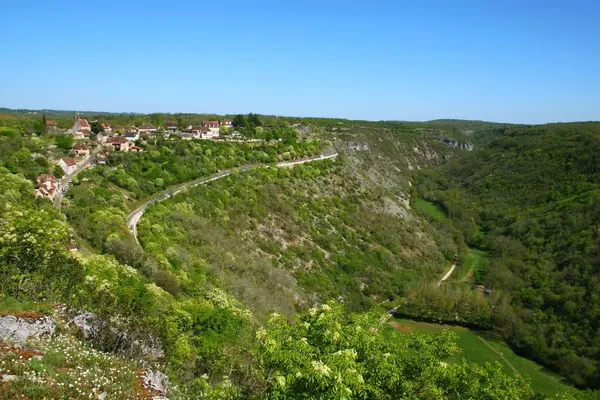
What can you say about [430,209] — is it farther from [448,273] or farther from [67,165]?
[67,165]

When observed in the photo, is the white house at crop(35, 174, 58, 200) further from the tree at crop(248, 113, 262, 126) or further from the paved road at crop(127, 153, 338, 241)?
the tree at crop(248, 113, 262, 126)

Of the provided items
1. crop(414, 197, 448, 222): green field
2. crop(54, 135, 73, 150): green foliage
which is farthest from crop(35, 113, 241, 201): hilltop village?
crop(414, 197, 448, 222): green field

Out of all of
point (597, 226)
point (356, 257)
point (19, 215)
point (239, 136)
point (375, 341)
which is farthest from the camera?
point (239, 136)

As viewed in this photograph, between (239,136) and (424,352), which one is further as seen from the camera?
(239,136)

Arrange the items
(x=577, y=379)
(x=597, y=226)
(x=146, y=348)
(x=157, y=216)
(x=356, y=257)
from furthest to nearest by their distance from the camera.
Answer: (x=597, y=226) < (x=356, y=257) < (x=577, y=379) < (x=157, y=216) < (x=146, y=348)

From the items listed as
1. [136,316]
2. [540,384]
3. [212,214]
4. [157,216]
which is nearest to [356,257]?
[212,214]

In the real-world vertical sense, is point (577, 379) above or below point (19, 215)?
below

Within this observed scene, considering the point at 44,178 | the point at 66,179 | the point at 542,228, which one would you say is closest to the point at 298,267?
the point at 66,179

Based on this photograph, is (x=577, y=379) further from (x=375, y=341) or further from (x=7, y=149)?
(x=7, y=149)
